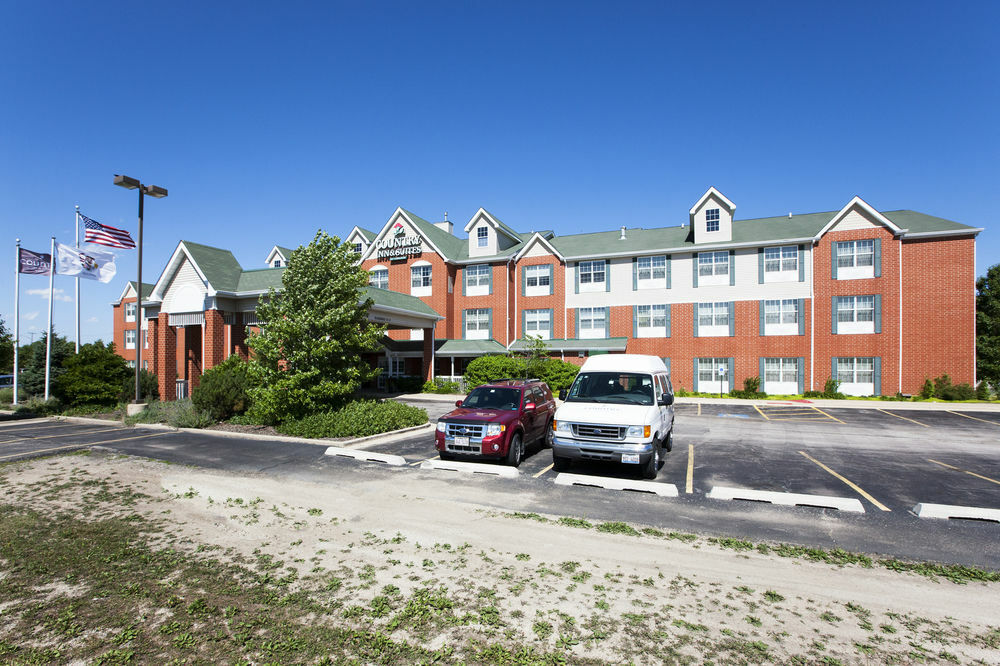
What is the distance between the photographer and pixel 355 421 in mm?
15000

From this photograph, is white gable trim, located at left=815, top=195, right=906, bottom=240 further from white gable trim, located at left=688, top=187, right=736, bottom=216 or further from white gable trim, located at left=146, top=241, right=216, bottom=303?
white gable trim, located at left=146, top=241, right=216, bottom=303

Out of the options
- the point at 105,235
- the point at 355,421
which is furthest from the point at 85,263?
the point at 355,421

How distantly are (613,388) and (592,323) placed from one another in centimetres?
2407

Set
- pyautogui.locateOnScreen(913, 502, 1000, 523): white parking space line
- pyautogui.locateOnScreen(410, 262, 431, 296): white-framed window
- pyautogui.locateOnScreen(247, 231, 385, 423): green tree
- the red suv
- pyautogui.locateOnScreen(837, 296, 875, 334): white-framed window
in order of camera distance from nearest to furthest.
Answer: pyautogui.locateOnScreen(913, 502, 1000, 523): white parking space line
the red suv
pyautogui.locateOnScreen(247, 231, 385, 423): green tree
pyautogui.locateOnScreen(837, 296, 875, 334): white-framed window
pyautogui.locateOnScreen(410, 262, 431, 296): white-framed window

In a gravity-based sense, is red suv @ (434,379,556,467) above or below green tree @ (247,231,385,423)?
below

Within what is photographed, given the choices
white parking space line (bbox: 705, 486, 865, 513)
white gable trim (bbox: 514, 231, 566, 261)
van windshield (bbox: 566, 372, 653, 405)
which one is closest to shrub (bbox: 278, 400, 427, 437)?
van windshield (bbox: 566, 372, 653, 405)

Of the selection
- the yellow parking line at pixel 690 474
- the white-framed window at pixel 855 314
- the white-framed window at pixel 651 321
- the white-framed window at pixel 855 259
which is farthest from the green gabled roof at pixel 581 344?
the yellow parking line at pixel 690 474

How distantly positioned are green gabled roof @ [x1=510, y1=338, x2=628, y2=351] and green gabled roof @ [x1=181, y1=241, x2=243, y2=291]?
18211 millimetres

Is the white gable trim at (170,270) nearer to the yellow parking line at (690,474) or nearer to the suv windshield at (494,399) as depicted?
the suv windshield at (494,399)

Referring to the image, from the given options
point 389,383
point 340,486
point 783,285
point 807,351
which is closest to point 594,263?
point 783,285

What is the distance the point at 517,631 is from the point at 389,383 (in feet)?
104

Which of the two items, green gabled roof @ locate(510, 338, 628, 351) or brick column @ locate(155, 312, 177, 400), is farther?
green gabled roof @ locate(510, 338, 628, 351)

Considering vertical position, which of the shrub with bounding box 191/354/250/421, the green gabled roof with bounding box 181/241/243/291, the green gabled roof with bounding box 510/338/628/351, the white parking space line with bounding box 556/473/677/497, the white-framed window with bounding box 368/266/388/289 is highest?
the white-framed window with bounding box 368/266/388/289

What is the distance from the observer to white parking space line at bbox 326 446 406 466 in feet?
37.4
